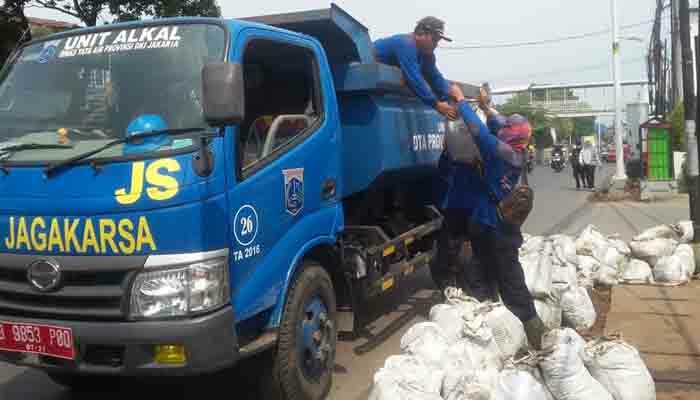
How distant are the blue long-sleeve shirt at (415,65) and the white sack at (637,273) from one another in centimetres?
269

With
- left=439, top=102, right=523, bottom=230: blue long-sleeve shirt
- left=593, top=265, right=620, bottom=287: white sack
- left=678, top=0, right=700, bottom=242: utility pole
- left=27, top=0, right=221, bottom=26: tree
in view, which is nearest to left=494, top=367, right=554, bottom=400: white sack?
left=439, top=102, right=523, bottom=230: blue long-sleeve shirt

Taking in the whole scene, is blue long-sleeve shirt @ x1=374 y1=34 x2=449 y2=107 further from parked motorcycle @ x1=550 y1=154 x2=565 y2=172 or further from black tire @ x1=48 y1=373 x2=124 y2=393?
parked motorcycle @ x1=550 y1=154 x2=565 y2=172

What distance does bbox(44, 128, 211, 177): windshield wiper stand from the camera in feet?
10.3

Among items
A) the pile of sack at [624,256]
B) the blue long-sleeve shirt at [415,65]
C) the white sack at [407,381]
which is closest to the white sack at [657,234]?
the pile of sack at [624,256]

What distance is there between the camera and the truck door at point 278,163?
337 centimetres

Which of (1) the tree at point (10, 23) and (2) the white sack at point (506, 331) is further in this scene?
(1) the tree at point (10, 23)

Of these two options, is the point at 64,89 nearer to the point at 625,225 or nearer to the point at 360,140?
the point at 360,140

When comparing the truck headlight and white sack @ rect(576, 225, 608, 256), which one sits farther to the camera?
white sack @ rect(576, 225, 608, 256)

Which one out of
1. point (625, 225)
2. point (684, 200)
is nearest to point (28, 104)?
point (625, 225)

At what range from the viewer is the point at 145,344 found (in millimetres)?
2979

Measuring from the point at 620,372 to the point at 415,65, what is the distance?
2.89m

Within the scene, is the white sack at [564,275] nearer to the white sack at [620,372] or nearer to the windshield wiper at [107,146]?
the white sack at [620,372]

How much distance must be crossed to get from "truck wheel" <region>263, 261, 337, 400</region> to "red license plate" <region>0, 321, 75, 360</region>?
3.55 ft

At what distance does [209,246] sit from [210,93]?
70 cm
